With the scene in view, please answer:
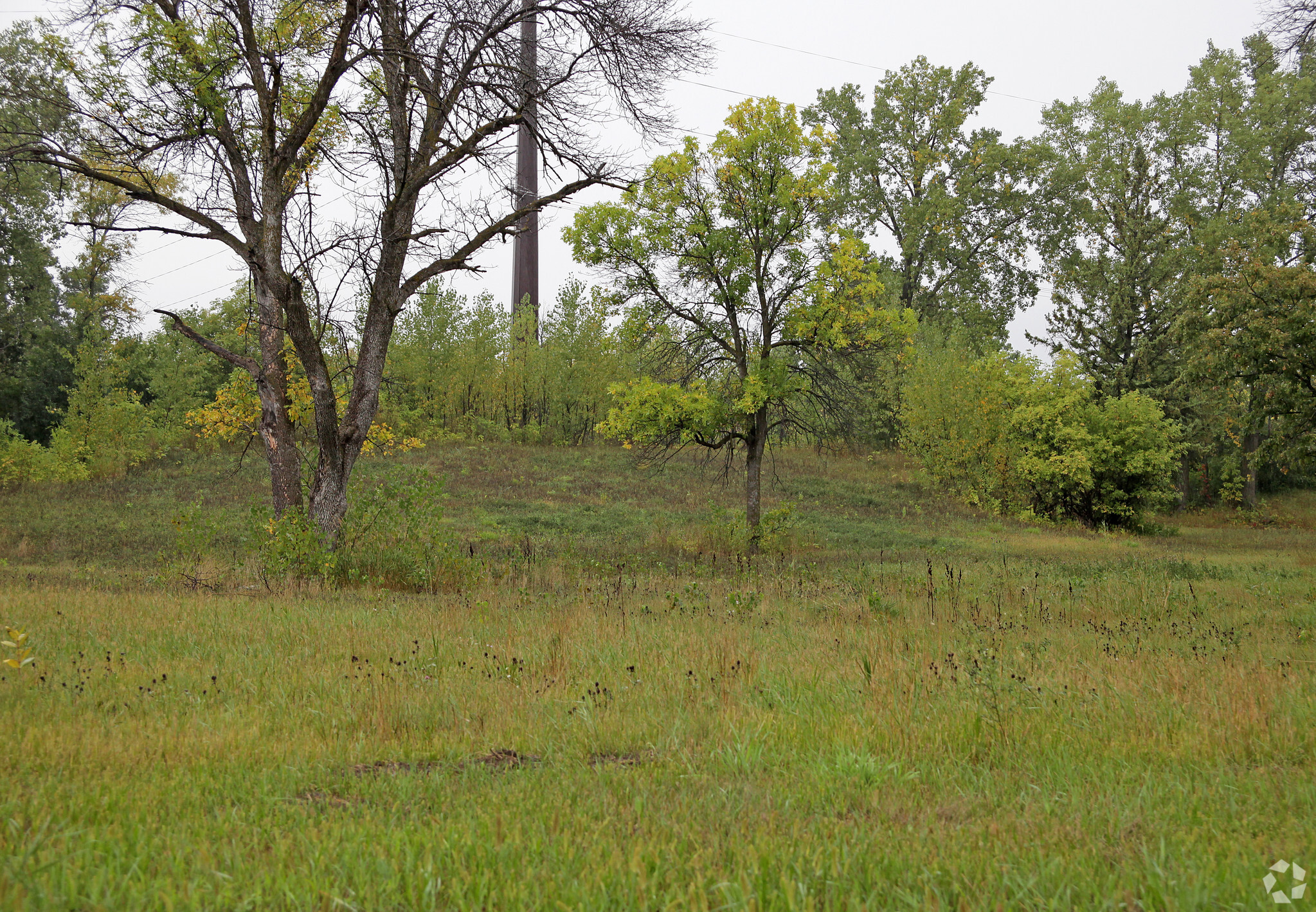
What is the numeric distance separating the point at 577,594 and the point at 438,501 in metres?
17.4

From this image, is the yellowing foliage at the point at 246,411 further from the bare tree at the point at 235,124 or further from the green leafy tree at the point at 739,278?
the green leafy tree at the point at 739,278

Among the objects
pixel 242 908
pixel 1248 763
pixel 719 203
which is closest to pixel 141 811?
pixel 242 908

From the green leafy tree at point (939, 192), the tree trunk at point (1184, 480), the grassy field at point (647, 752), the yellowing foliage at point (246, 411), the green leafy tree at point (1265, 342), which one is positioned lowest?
the grassy field at point (647, 752)

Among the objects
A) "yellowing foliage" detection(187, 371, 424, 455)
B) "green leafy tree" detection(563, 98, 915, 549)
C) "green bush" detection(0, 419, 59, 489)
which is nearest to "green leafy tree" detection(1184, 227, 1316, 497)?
"green leafy tree" detection(563, 98, 915, 549)

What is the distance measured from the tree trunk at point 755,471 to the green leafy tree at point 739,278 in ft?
1.35

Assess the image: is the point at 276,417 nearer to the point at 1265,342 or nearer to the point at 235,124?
the point at 235,124

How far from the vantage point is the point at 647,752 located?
A: 4.17 metres

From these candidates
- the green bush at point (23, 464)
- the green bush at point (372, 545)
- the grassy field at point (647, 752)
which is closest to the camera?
the grassy field at point (647, 752)

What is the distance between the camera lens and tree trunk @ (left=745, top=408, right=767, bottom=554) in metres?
20.3

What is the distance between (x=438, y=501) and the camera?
27141mm

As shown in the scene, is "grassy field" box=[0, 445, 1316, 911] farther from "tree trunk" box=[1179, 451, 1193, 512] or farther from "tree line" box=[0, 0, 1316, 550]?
"tree trunk" box=[1179, 451, 1193, 512]

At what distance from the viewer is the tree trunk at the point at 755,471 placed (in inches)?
800

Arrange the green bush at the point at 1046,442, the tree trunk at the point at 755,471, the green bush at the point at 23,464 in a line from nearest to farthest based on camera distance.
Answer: the tree trunk at the point at 755,471 < the green bush at the point at 23,464 < the green bush at the point at 1046,442

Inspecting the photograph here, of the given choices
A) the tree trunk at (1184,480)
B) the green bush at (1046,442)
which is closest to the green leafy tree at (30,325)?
the green bush at (1046,442)
